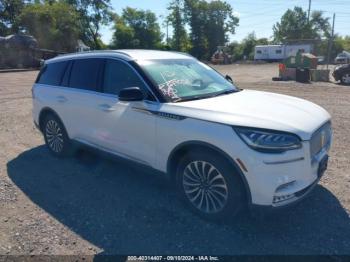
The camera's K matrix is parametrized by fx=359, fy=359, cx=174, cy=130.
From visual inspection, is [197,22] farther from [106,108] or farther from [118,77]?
[106,108]

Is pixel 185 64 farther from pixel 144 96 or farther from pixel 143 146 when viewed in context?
pixel 143 146

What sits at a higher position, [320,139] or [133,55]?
[133,55]

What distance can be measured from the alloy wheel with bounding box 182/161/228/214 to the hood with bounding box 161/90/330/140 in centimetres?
54

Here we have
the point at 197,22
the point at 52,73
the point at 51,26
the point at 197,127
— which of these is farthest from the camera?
the point at 197,22

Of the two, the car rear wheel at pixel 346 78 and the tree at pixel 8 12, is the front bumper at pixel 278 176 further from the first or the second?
the tree at pixel 8 12

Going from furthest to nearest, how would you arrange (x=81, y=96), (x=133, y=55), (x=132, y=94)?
(x=81, y=96) → (x=133, y=55) → (x=132, y=94)

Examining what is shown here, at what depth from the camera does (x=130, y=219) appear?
13.2 ft

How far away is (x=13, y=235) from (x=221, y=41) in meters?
72.4

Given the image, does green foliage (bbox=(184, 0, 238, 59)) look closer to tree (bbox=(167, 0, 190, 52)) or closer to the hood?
tree (bbox=(167, 0, 190, 52))

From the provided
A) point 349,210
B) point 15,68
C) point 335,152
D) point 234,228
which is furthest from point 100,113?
point 15,68

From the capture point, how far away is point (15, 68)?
3503 cm

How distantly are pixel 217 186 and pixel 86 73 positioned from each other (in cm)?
278

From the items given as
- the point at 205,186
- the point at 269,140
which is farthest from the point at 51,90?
the point at 269,140

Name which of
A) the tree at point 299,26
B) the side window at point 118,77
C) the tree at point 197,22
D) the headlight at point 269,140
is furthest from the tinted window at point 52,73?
the tree at point 299,26
